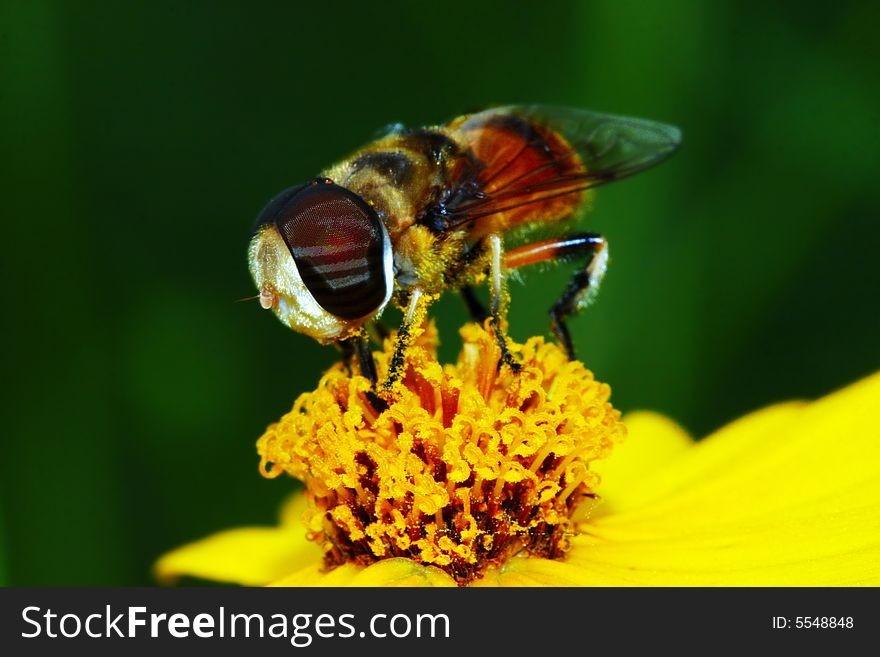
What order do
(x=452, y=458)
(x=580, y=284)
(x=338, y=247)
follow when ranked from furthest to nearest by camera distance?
(x=580, y=284), (x=452, y=458), (x=338, y=247)

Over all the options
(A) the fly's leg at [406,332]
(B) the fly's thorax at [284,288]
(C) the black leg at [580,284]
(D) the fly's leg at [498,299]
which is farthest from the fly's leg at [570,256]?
(B) the fly's thorax at [284,288]

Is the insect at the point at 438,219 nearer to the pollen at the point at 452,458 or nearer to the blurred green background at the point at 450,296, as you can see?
the pollen at the point at 452,458

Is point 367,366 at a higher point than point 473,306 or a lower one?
lower

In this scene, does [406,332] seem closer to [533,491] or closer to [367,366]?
[367,366]

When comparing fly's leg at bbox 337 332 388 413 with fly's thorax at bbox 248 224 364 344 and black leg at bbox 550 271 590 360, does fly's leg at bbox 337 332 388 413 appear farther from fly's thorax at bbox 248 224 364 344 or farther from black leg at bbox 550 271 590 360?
black leg at bbox 550 271 590 360

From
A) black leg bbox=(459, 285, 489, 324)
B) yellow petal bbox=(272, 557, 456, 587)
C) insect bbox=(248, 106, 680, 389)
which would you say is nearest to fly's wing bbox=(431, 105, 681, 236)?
insect bbox=(248, 106, 680, 389)

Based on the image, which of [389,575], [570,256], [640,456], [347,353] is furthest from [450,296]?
[389,575]

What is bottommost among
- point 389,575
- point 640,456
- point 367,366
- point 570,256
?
point 389,575
